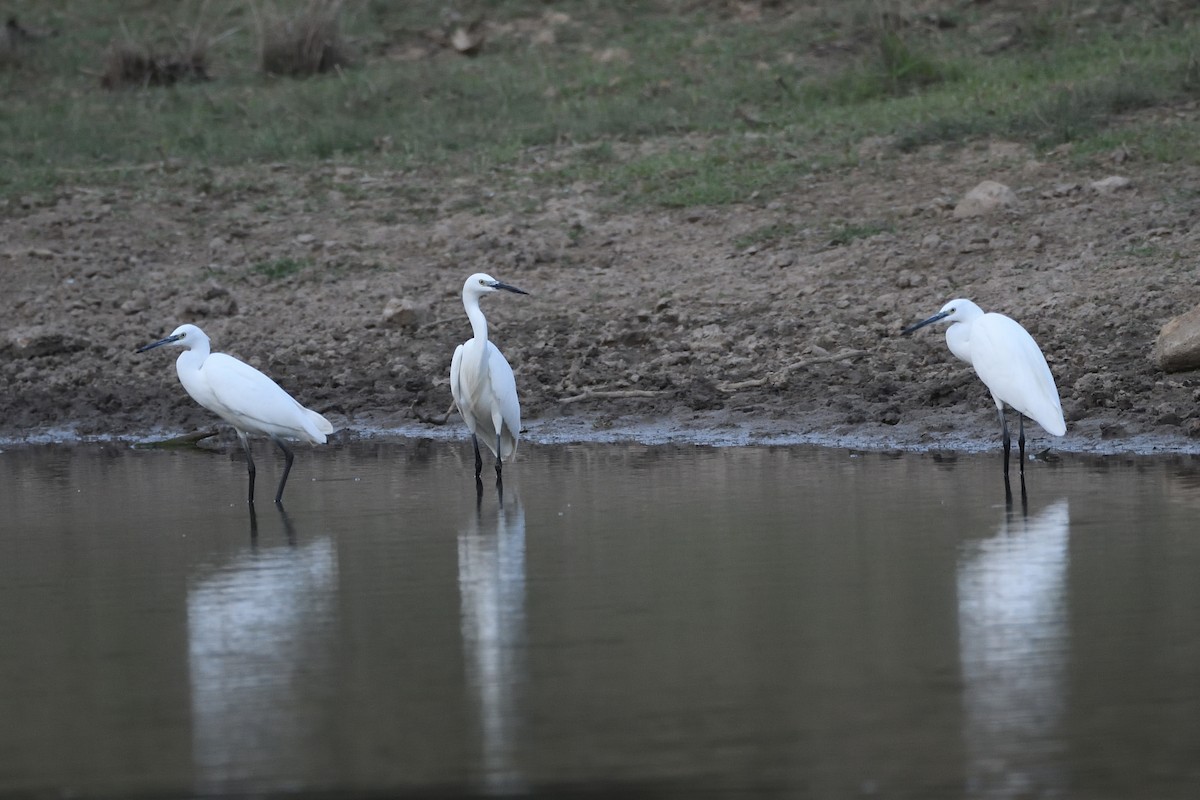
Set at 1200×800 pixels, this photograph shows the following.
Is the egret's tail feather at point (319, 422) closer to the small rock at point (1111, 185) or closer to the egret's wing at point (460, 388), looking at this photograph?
the egret's wing at point (460, 388)


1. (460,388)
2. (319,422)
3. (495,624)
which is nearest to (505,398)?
(460,388)

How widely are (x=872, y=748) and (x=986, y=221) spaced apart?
28.5ft

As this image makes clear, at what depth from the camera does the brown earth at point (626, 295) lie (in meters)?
10.9

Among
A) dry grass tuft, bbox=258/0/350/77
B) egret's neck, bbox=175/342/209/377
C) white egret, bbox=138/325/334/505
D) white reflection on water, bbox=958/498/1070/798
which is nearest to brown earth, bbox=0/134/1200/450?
egret's neck, bbox=175/342/209/377

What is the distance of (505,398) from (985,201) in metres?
4.47

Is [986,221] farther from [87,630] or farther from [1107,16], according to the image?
[87,630]

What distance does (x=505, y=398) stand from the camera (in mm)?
9961

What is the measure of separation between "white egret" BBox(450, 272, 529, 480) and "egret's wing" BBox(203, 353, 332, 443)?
81 centimetres

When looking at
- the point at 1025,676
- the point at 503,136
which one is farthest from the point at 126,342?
the point at 1025,676

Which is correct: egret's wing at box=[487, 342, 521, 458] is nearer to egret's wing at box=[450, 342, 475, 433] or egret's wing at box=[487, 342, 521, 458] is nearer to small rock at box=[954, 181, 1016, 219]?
egret's wing at box=[450, 342, 475, 433]

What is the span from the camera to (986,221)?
1279 cm

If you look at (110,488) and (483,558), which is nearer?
(483,558)

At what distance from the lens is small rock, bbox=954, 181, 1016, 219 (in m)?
12.8

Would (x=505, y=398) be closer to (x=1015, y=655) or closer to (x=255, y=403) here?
(x=255, y=403)
